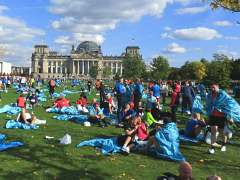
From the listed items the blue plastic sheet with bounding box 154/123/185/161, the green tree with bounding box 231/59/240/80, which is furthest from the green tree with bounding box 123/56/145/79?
the blue plastic sheet with bounding box 154/123/185/161

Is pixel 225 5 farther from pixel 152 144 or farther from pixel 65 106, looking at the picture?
pixel 65 106

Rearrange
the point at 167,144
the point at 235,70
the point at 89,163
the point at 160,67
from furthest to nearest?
the point at 160,67, the point at 235,70, the point at 167,144, the point at 89,163

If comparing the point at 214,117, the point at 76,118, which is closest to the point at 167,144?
the point at 214,117

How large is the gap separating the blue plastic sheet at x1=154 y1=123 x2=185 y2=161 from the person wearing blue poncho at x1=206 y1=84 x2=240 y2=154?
150cm

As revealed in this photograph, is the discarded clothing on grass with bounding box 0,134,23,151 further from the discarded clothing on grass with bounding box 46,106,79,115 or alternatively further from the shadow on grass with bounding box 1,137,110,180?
the discarded clothing on grass with bounding box 46,106,79,115

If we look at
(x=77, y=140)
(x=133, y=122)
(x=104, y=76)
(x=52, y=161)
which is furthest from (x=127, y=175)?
(x=104, y=76)

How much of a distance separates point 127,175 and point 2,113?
12743 mm

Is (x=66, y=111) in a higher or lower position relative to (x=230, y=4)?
lower

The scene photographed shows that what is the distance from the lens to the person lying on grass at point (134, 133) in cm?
1254

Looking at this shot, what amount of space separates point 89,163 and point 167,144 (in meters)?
2.31

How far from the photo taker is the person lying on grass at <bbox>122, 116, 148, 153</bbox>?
494 inches

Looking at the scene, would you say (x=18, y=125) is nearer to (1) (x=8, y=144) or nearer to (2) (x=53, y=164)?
(1) (x=8, y=144)

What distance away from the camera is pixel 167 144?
1197cm

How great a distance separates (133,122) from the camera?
13.0m
